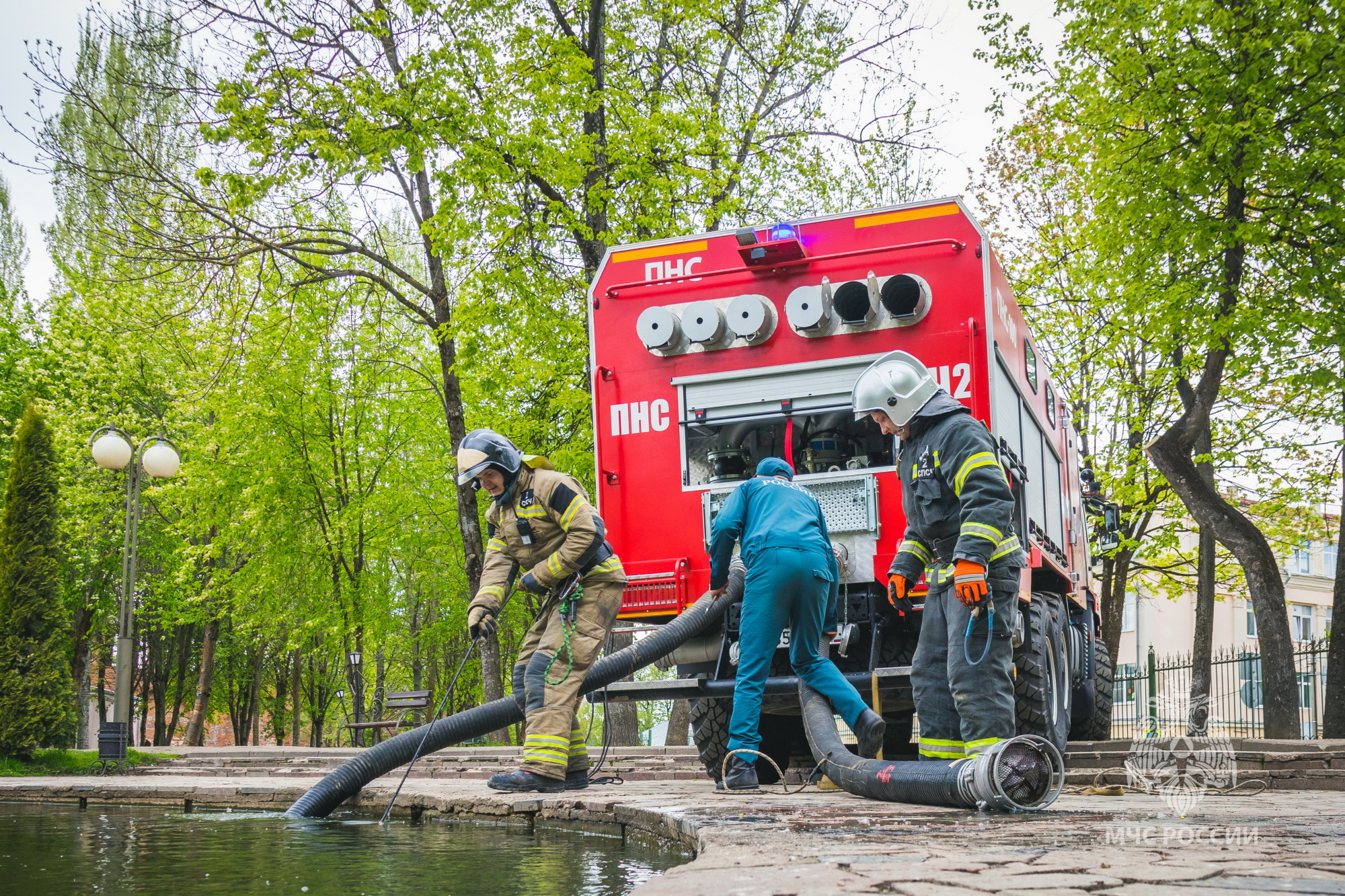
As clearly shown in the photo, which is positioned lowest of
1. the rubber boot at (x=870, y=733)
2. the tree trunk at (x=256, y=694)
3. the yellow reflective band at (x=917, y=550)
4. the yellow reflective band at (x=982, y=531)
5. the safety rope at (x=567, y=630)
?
the tree trunk at (x=256, y=694)

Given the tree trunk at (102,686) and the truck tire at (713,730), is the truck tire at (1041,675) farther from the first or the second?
the tree trunk at (102,686)

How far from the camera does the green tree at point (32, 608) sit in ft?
41.0

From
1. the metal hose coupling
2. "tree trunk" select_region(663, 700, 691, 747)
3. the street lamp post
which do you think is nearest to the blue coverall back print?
the metal hose coupling

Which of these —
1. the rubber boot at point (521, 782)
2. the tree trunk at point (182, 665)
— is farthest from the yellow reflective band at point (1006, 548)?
the tree trunk at point (182, 665)

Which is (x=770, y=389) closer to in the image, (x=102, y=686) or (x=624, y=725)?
(x=624, y=725)

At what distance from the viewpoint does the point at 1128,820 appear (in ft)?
14.6

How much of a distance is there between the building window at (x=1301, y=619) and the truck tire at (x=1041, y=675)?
43.9m

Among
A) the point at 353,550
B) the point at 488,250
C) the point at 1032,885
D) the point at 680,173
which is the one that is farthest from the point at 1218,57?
the point at 353,550

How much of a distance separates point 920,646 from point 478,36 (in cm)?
1173

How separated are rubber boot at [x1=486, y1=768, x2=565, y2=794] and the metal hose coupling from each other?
275 centimetres

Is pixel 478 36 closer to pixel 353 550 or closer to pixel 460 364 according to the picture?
pixel 460 364

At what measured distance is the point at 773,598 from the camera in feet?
21.0

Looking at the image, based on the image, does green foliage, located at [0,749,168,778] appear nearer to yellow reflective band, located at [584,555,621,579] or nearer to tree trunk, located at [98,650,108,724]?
yellow reflective band, located at [584,555,621,579]

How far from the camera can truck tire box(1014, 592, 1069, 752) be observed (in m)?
6.88
